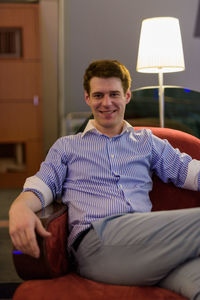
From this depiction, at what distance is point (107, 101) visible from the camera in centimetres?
169

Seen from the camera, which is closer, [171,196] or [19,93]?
[171,196]

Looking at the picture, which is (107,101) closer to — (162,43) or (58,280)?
(58,280)

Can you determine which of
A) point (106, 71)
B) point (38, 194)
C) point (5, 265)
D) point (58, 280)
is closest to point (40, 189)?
point (38, 194)

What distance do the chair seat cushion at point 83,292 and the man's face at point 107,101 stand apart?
0.68m

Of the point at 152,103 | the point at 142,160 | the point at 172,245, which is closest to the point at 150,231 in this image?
the point at 172,245

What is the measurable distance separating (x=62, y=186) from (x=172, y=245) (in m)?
0.56

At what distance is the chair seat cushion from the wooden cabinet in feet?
9.74

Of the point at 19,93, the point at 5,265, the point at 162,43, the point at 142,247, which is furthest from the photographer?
the point at 19,93

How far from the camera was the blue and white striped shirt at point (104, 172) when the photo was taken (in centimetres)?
156

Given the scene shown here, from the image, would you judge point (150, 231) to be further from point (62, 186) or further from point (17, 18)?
point (17, 18)

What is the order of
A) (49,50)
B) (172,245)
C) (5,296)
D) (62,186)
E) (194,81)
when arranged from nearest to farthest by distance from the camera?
(172,245), (62,186), (5,296), (194,81), (49,50)

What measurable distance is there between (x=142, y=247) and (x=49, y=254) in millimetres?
315

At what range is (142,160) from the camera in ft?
5.65

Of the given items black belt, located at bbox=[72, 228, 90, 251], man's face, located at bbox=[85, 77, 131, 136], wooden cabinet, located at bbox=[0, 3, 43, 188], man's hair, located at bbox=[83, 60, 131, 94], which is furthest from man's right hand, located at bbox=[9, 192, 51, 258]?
wooden cabinet, located at bbox=[0, 3, 43, 188]
